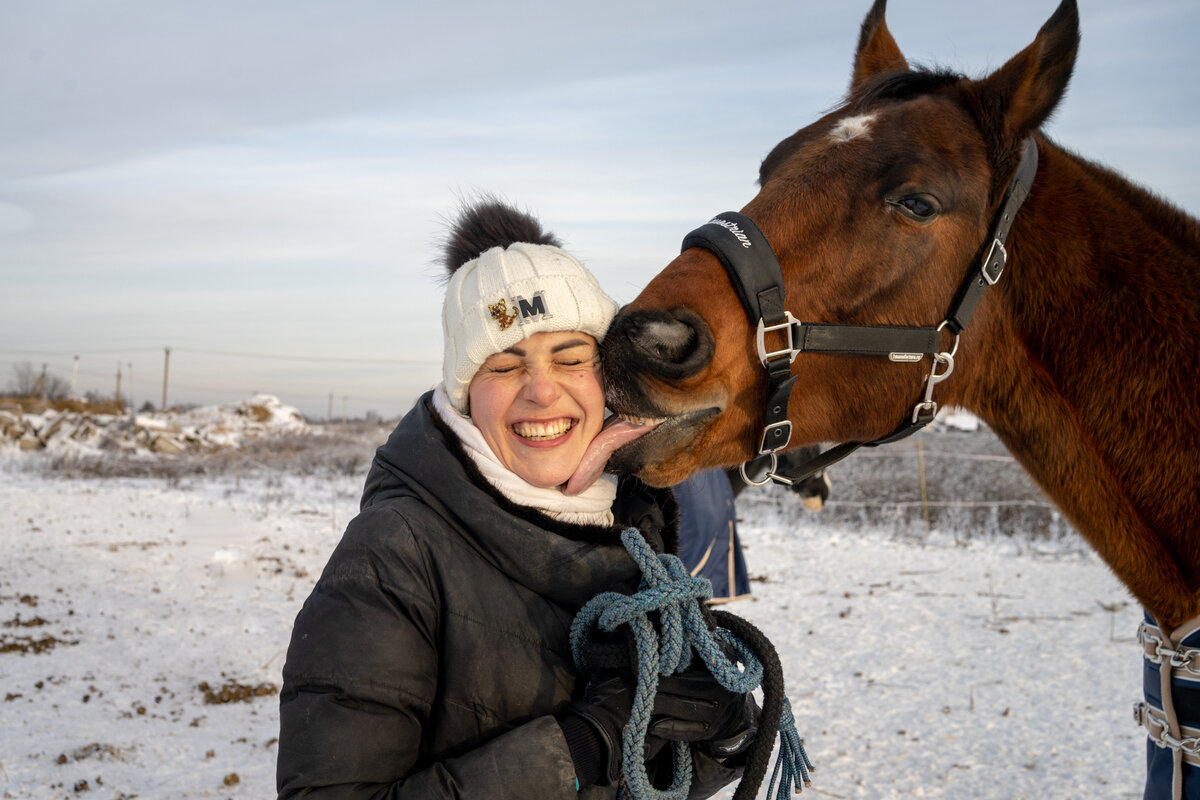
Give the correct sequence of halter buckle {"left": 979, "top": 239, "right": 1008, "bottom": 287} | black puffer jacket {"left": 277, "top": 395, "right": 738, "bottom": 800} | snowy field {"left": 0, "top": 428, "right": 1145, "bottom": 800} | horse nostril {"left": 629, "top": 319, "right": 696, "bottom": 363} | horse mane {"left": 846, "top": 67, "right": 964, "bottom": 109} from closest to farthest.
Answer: black puffer jacket {"left": 277, "top": 395, "right": 738, "bottom": 800} < horse nostril {"left": 629, "top": 319, "right": 696, "bottom": 363} < halter buckle {"left": 979, "top": 239, "right": 1008, "bottom": 287} < horse mane {"left": 846, "top": 67, "right": 964, "bottom": 109} < snowy field {"left": 0, "top": 428, "right": 1145, "bottom": 800}

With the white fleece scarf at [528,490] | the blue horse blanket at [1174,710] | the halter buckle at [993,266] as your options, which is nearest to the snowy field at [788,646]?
the blue horse blanket at [1174,710]

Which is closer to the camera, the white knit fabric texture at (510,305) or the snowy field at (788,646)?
the white knit fabric texture at (510,305)

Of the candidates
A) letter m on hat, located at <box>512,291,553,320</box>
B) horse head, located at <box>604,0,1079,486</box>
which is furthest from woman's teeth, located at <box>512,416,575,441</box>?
letter m on hat, located at <box>512,291,553,320</box>

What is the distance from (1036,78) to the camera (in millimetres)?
2049

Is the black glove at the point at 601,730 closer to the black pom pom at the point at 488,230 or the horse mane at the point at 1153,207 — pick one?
the black pom pom at the point at 488,230

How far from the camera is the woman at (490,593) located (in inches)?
61.1

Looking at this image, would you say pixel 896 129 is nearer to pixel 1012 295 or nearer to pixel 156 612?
pixel 1012 295

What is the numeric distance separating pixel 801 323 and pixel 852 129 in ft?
1.81

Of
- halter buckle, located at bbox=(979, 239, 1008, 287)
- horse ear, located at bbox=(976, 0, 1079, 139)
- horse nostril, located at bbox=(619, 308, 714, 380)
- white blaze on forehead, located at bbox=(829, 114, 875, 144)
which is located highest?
horse ear, located at bbox=(976, 0, 1079, 139)

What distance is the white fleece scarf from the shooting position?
188cm

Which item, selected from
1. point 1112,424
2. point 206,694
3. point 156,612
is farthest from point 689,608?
point 156,612

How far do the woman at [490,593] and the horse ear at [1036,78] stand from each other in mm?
1148

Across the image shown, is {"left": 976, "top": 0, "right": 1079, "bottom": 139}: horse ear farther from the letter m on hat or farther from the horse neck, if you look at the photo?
the letter m on hat

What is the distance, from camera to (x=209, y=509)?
41.3 feet
